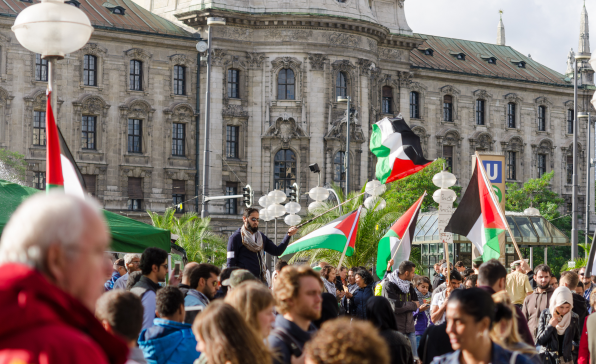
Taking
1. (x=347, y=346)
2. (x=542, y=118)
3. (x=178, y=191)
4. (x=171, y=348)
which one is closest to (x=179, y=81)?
(x=178, y=191)

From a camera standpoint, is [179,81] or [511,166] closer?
[179,81]

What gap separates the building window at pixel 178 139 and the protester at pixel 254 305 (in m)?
49.4

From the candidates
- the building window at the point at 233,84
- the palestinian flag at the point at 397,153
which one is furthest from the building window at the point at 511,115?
the palestinian flag at the point at 397,153

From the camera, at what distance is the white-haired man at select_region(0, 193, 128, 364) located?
224 cm

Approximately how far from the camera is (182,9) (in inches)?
2169

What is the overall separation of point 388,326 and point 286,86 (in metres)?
46.4

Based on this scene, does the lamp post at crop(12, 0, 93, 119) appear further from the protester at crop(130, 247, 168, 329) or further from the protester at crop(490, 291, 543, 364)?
the protester at crop(490, 291, 543, 364)

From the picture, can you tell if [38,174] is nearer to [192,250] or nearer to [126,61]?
[126,61]

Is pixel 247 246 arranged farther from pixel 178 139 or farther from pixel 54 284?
pixel 178 139

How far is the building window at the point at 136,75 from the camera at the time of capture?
174ft

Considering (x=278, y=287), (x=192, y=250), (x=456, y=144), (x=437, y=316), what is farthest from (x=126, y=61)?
(x=278, y=287)

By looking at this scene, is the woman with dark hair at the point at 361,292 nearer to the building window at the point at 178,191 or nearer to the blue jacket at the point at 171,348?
the blue jacket at the point at 171,348

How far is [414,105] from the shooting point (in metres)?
62.8

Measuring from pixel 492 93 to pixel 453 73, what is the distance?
3.85m
